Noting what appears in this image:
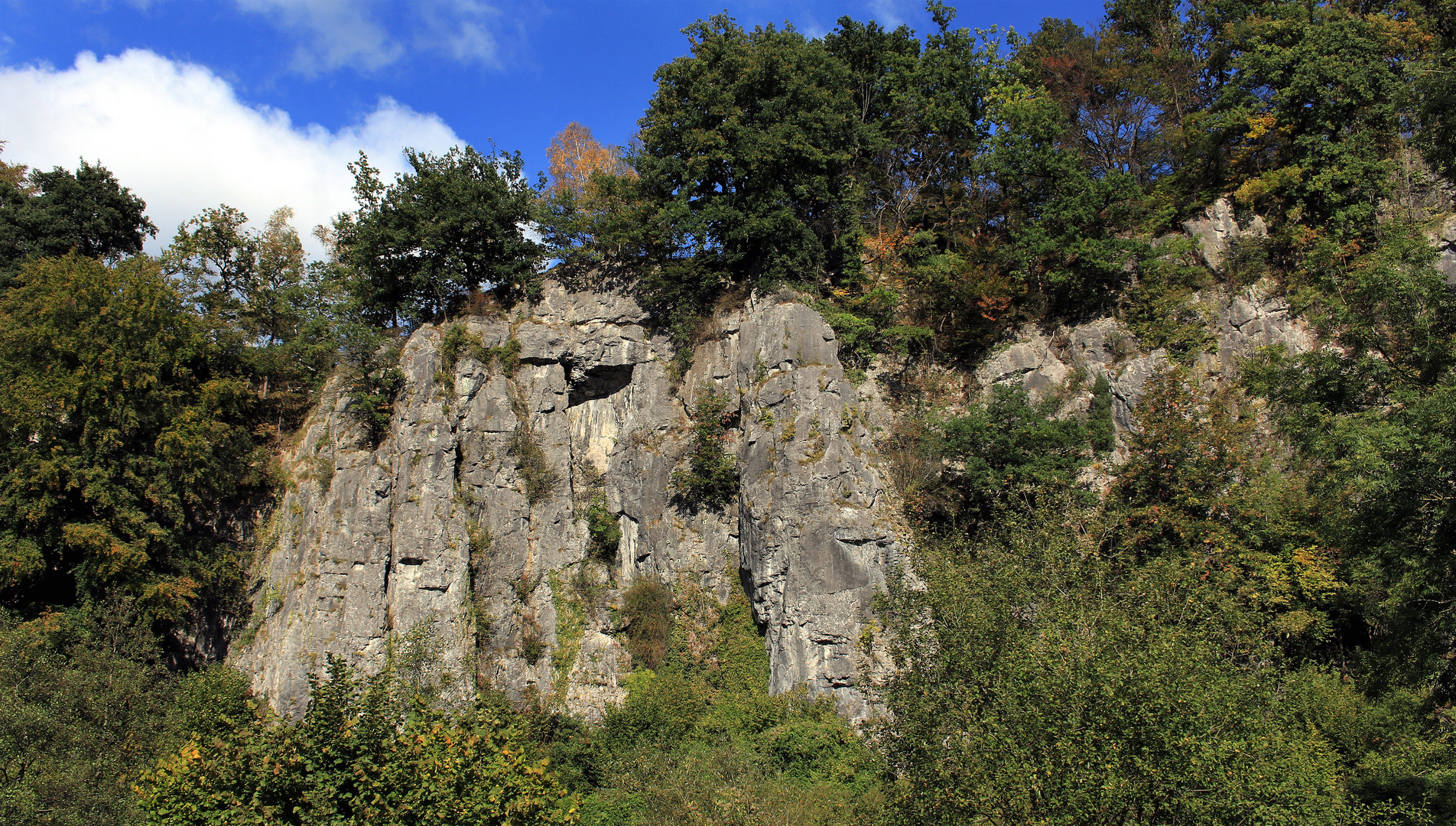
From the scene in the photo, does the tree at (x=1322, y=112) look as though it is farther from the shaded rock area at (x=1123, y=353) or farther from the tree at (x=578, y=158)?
the tree at (x=578, y=158)

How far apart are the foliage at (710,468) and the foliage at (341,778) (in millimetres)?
12632

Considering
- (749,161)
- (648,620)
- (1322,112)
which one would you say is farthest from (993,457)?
(1322,112)

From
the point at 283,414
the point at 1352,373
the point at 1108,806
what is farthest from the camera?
the point at 283,414

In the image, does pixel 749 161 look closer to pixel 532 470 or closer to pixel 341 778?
pixel 532 470

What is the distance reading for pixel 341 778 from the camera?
40.6ft

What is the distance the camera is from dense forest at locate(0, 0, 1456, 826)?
41.5 ft

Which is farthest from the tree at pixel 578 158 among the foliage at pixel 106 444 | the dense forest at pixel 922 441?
the foliage at pixel 106 444

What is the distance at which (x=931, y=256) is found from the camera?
86.3 ft

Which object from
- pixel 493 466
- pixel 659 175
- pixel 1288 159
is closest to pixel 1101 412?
pixel 1288 159

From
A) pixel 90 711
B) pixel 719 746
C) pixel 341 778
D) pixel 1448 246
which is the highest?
pixel 1448 246

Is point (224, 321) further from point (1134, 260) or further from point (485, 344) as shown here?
point (1134, 260)

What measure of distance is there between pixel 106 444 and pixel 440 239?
39.2 ft

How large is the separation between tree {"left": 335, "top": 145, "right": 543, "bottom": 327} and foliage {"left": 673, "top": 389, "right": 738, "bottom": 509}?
9029mm

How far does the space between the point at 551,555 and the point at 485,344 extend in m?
7.93
